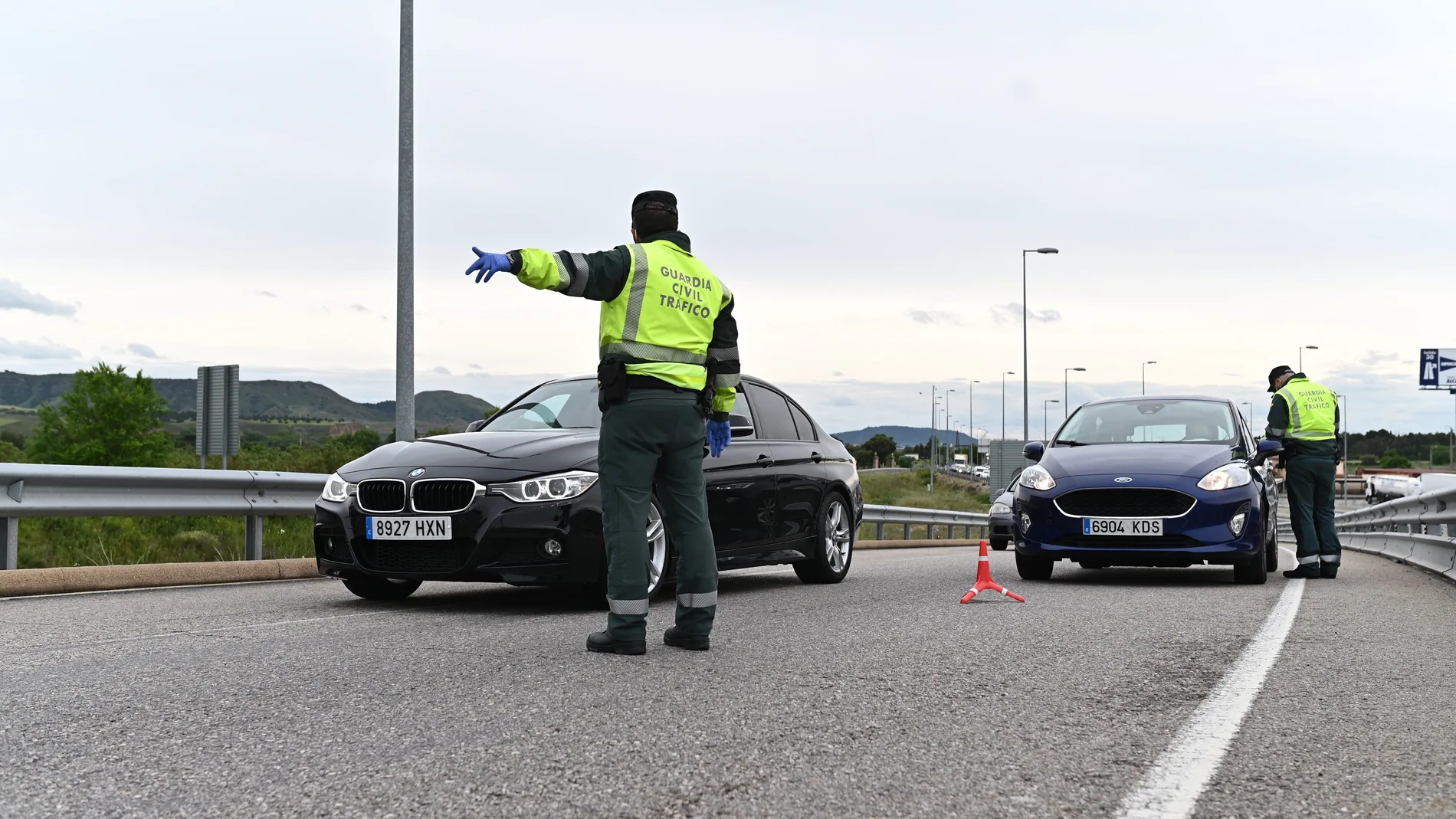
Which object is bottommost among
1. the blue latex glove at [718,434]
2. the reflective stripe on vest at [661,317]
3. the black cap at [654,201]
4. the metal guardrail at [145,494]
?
the metal guardrail at [145,494]

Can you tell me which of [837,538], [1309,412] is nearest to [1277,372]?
[1309,412]

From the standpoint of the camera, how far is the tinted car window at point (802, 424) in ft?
34.2

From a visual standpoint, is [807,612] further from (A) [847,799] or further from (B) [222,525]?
(B) [222,525]

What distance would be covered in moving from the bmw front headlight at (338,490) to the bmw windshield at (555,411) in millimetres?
1009

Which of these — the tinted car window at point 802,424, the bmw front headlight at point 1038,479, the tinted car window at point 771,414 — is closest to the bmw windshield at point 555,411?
the tinted car window at point 771,414

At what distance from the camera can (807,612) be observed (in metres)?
7.93

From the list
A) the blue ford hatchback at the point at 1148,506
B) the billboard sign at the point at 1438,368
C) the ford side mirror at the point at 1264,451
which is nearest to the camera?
the blue ford hatchback at the point at 1148,506

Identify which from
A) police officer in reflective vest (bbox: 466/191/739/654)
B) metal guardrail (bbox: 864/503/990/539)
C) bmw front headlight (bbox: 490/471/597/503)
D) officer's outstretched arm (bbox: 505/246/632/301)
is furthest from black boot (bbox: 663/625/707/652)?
metal guardrail (bbox: 864/503/990/539)

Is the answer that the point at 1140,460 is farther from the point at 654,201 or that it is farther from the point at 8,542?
the point at 8,542

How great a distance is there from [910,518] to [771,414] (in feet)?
50.8

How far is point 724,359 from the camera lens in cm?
606

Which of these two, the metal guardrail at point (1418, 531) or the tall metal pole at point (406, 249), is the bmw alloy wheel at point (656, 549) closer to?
the tall metal pole at point (406, 249)

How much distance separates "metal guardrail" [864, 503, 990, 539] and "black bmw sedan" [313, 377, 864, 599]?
11518 millimetres

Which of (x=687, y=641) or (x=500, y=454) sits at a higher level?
(x=500, y=454)
